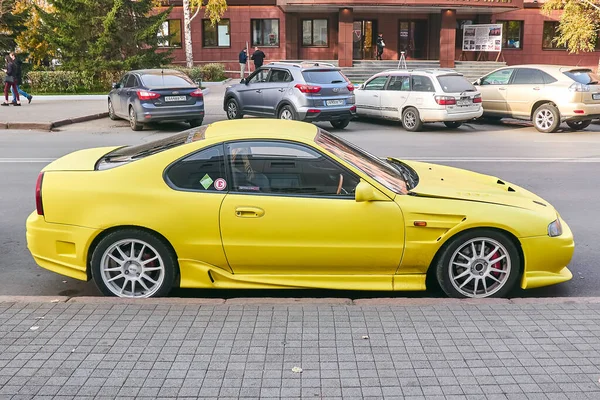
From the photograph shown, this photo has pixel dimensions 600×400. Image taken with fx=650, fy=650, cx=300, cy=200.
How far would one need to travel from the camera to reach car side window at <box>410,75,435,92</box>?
55.4 feet

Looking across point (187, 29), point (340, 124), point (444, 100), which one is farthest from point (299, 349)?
point (187, 29)

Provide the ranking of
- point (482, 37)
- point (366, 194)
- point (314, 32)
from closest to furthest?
point (366, 194) → point (482, 37) → point (314, 32)

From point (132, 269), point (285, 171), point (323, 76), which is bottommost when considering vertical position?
point (132, 269)

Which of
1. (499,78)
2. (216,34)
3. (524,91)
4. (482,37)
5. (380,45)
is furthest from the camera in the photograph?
(216,34)

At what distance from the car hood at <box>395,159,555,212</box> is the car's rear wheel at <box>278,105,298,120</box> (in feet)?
35.5

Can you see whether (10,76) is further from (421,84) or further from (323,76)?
(421,84)

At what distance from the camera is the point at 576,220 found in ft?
26.6

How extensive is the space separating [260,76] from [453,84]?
17.5 ft

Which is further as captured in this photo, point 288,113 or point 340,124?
point 340,124

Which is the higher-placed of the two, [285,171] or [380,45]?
[380,45]

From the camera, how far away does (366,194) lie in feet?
16.8

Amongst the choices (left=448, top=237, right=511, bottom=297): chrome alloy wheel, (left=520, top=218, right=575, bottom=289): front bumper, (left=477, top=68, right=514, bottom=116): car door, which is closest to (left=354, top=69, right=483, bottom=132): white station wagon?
(left=477, top=68, right=514, bottom=116): car door

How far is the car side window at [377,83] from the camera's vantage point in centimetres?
1826

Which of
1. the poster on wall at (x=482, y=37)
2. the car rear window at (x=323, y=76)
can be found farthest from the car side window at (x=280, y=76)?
the poster on wall at (x=482, y=37)
